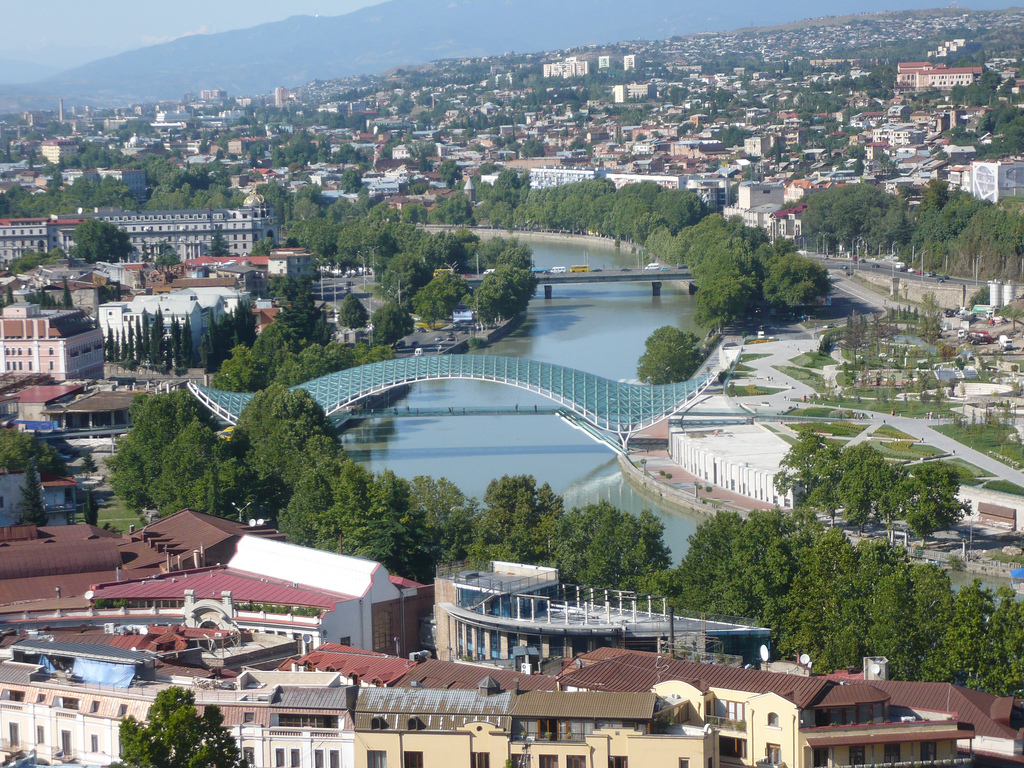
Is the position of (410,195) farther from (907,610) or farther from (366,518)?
(907,610)

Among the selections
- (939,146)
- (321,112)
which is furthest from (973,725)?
(321,112)

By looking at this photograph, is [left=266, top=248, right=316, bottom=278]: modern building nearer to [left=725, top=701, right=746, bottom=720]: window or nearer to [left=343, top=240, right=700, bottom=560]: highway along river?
[left=343, top=240, right=700, bottom=560]: highway along river

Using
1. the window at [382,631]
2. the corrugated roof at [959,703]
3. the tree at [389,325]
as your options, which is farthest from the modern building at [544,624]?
the tree at [389,325]

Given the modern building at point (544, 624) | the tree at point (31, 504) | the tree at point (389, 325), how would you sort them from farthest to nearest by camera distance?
1. the tree at point (389, 325)
2. the tree at point (31, 504)
3. the modern building at point (544, 624)

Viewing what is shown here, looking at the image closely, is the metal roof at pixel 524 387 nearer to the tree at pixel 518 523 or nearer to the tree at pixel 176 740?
the tree at pixel 518 523

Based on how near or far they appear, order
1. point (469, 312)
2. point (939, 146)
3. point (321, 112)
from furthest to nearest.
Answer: point (321, 112) → point (939, 146) → point (469, 312)

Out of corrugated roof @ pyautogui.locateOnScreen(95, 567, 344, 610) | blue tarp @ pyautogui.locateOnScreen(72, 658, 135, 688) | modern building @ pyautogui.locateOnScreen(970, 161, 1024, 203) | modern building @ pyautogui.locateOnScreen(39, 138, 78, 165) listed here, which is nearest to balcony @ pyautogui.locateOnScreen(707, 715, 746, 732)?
blue tarp @ pyautogui.locateOnScreen(72, 658, 135, 688)
